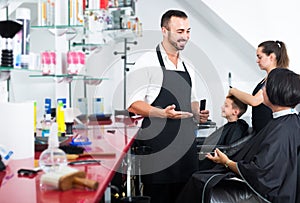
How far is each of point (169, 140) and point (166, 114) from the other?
172mm

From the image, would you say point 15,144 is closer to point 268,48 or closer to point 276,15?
point 268,48

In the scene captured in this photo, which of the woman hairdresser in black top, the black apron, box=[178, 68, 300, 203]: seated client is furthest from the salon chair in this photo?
the woman hairdresser in black top

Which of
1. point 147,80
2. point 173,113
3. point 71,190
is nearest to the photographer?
point 71,190

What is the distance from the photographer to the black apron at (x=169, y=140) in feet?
7.45

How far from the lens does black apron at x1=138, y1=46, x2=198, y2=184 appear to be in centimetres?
227

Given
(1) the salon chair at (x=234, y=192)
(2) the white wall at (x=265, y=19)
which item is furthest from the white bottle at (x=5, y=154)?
(2) the white wall at (x=265, y=19)

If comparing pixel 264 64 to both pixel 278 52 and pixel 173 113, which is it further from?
pixel 173 113

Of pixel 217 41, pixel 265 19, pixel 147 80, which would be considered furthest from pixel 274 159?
pixel 217 41

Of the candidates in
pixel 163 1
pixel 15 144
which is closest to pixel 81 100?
pixel 15 144

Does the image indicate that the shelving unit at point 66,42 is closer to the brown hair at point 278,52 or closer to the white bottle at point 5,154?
the white bottle at point 5,154

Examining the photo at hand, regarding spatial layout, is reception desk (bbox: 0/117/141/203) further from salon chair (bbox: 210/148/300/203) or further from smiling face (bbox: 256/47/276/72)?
smiling face (bbox: 256/47/276/72)

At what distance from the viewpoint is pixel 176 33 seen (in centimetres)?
238

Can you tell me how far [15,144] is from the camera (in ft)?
4.78

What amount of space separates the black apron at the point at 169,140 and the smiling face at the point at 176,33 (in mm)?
102
